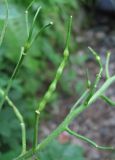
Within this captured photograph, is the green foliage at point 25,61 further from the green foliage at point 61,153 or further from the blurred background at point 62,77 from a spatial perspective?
the green foliage at point 61,153

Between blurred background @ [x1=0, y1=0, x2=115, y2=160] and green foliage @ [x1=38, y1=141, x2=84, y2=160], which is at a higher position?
green foliage @ [x1=38, y1=141, x2=84, y2=160]

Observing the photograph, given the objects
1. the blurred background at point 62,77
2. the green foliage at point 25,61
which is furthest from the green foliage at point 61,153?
the green foliage at point 25,61

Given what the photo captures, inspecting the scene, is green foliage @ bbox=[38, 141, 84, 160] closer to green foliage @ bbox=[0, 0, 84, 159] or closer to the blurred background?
the blurred background

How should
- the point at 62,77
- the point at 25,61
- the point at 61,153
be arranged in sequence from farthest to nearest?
1. the point at 62,77
2. the point at 25,61
3. the point at 61,153

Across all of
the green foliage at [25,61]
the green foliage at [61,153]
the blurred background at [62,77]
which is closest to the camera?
the green foliage at [61,153]

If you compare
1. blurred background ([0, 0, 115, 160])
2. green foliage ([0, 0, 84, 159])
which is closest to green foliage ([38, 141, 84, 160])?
blurred background ([0, 0, 115, 160])

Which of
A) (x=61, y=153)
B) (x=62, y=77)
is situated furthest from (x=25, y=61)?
(x=61, y=153)

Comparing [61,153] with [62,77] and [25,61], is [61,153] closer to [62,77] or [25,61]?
[25,61]

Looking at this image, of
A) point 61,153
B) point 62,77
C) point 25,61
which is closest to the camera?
point 61,153
